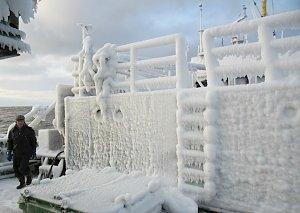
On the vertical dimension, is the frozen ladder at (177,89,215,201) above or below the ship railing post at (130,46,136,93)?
below

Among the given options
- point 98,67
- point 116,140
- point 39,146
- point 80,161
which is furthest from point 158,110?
point 39,146

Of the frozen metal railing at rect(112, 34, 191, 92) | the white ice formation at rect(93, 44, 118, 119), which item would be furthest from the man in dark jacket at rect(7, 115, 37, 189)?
the frozen metal railing at rect(112, 34, 191, 92)

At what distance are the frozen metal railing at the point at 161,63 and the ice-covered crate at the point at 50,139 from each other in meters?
3.78

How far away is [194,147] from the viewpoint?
578cm

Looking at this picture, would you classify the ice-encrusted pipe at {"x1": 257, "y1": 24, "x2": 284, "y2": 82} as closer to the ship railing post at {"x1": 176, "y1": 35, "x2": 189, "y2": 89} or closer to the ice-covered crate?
the ship railing post at {"x1": 176, "y1": 35, "x2": 189, "y2": 89}

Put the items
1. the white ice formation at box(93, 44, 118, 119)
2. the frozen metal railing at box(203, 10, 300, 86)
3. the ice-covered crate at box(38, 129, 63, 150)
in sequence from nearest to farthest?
the frozen metal railing at box(203, 10, 300, 86) → the white ice formation at box(93, 44, 118, 119) → the ice-covered crate at box(38, 129, 63, 150)

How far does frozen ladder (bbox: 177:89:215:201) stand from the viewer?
17.8ft

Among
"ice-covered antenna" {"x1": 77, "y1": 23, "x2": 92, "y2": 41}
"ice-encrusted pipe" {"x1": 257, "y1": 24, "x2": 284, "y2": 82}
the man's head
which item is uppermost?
"ice-covered antenna" {"x1": 77, "y1": 23, "x2": 92, "y2": 41}

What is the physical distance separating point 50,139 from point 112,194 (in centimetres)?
548

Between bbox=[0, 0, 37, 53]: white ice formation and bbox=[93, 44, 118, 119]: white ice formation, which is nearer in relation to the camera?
bbox=[0, 0, 37, 53]: white ice formation

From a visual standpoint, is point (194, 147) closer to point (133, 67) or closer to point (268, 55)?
point (268, 55)

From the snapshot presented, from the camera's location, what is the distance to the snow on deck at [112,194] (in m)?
4.72

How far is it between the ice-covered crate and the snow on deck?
3.92 metres

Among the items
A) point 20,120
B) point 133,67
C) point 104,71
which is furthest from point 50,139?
point 133,67
